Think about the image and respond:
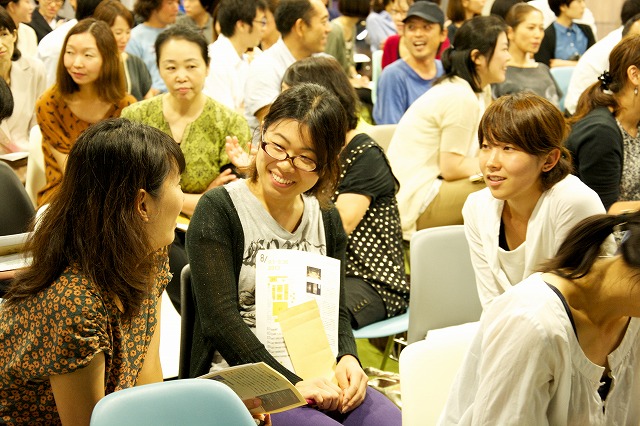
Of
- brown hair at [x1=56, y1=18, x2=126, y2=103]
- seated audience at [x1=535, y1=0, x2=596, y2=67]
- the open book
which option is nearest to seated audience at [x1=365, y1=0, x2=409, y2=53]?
seated audience at [x1=535, y1=0, x2=596, y2=67]

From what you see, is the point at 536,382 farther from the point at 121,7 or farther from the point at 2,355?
the point at 121,7

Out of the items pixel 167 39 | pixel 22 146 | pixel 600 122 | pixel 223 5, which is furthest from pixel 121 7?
pixel 600 122

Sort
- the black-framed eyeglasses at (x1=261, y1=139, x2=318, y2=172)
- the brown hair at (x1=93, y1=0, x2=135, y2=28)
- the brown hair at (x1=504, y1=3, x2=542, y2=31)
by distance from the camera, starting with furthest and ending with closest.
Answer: the brown hair at (x1=504, y1=3, x2=542, y2=31) < the brown hair at (x1=93, y1=0, x2=135, y2=28) < the black-framed eyeglasses at (x1=261, y1=139, x2=318, y2=172)

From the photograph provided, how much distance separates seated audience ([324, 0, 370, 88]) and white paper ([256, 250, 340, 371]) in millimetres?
4559

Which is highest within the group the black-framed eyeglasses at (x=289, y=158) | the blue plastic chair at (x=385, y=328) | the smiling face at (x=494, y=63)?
the smiling face at (x=494, y=63)

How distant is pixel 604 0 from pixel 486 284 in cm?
775

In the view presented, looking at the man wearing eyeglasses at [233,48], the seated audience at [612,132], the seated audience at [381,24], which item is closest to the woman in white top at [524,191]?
the seated audience at [612,132]

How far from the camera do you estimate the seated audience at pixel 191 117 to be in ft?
12.0

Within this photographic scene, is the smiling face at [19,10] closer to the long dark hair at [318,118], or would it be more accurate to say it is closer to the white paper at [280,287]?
the long dark hair at [318,118]

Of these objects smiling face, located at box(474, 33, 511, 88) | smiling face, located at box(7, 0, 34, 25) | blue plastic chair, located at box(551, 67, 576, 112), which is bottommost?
blue plastic chair, located at box(551, 67, 576, 112)

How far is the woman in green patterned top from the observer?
12.0 ft

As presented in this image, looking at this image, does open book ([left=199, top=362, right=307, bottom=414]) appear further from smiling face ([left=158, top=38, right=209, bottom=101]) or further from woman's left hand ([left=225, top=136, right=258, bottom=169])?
smiling face ([left=158, top=38, right=209, bottom=101])

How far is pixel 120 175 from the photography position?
182cm

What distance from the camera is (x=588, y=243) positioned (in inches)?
66.6
